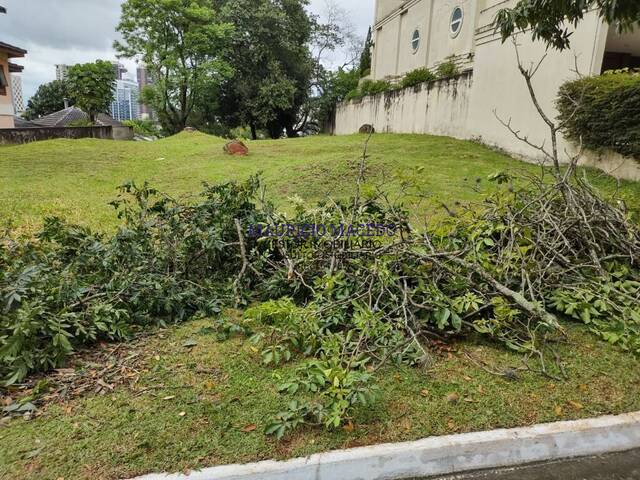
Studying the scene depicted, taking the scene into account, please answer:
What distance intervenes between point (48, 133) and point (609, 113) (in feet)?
57.7

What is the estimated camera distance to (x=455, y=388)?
272cm

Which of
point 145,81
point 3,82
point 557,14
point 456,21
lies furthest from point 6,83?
point 557,14

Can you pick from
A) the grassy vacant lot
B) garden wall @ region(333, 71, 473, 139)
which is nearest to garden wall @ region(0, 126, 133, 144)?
garden wall @ region(333, 71, 473, 139)

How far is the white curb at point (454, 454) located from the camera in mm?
2119

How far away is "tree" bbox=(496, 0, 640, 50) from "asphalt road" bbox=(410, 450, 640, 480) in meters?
3.22

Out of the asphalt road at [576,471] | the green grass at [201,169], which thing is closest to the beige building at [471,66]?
the green grass at [201,169]

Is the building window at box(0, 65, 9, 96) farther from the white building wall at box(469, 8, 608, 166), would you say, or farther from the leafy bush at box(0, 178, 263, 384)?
the leafy bush at box(0, 178, 263, 384)

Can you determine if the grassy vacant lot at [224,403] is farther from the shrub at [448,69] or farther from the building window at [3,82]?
the building window at [3,82]

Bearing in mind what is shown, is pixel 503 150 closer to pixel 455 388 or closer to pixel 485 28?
pixel 485 28

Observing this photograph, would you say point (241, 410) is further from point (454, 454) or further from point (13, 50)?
point (13, 50)

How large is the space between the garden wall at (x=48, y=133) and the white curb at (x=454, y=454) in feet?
56.7

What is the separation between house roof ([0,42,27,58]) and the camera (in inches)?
800

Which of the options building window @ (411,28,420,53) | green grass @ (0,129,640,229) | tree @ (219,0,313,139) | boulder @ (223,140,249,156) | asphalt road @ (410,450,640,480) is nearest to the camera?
asphalt road @ (410,450,640,480)

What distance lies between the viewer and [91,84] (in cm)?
2286
